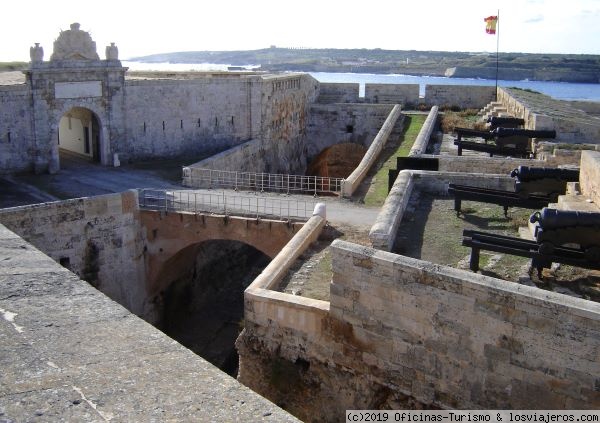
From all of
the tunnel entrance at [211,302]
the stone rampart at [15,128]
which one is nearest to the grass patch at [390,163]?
the tunnel entrance at [211,302]

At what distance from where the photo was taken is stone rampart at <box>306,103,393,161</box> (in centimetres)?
2728

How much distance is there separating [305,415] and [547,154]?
9.16 m

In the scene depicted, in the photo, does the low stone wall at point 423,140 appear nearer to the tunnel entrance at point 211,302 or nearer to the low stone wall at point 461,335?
the tunnel entrance at point 211,302

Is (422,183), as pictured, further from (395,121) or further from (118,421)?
(395,121)

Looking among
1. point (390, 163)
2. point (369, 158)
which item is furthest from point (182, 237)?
point (390, 163)

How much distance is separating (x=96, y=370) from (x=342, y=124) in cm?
2559

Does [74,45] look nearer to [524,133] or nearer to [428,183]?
[428,183]

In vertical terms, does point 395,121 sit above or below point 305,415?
above

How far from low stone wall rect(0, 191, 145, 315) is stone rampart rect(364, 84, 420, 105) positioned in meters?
17.8

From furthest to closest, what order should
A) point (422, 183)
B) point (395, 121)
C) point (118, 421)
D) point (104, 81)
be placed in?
point (395, 121) < point (104, 81) < point (422, 183) < point (118, 421)

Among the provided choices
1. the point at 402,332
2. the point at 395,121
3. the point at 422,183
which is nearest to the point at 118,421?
the point at 402,332

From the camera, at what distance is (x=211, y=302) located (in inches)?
667

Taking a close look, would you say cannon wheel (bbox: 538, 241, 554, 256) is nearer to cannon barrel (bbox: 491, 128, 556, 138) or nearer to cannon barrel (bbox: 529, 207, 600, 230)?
cannon barrel (bbox: 529, 207, 600, 230)

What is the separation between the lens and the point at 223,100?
2064 centimetres
